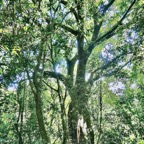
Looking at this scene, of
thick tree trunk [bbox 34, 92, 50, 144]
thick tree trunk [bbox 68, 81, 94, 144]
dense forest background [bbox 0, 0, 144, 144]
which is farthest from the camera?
thick tree trunk [bbox 68, 81, 94, 144]

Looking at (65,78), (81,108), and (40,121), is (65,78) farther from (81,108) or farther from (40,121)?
(40,121)

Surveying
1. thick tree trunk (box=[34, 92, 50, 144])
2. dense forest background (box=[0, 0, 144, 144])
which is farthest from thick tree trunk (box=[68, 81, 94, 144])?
thick tree trunk (box=[34, 92, 50, 144])

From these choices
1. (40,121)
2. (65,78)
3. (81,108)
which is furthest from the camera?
(65,78)

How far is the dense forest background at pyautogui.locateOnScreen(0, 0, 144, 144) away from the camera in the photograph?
450cm

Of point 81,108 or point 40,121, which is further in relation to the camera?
point 81,108

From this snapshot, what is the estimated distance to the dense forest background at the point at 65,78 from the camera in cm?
450

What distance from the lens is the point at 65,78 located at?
265 inches

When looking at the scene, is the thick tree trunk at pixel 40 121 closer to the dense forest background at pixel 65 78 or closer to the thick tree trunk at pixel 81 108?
the dense forest background at pixel 65 78

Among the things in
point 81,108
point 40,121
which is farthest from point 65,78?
point 40,121

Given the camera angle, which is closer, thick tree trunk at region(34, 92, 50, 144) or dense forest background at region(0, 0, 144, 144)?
dense forest background at region(0, 0, 144, 144)

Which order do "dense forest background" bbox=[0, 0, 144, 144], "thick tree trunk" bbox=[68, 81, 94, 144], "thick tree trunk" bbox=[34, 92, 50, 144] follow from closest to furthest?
1. "dense forest background" bbox=[0, 0, 144, 144]
2. "thick tree trunk" bbox=[34, 92, 50, 144]
3. "thick tree trunk" bbox=[68, 81, 94, 144]

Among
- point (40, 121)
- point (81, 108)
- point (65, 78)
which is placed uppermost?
point (65, 78)

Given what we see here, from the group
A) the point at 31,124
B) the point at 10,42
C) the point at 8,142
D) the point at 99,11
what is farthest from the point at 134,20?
the point at 8,142

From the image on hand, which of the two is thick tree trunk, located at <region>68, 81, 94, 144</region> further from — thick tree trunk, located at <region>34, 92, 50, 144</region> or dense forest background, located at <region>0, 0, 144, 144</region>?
thick tree trunk, located at <region>34, 92, 50, 144</region>
